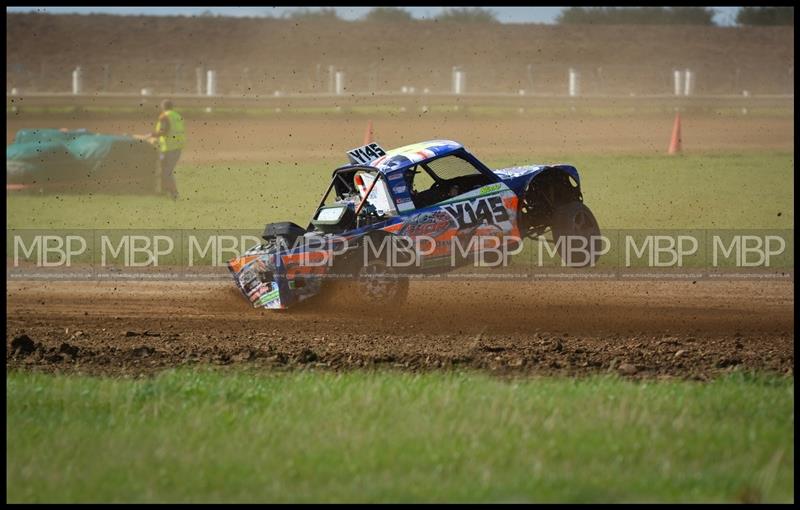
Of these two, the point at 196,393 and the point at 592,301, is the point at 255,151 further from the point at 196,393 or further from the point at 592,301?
the point at 196,393

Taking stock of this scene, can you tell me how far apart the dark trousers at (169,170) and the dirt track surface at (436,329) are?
23.6ft

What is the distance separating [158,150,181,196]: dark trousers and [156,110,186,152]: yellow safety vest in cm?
34

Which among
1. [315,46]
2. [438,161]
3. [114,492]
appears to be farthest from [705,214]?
[315,46]

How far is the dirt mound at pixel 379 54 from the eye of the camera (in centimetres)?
4862

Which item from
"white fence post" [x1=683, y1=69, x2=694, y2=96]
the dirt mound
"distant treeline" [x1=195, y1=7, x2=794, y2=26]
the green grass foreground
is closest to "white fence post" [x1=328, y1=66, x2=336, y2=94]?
the dirt mound

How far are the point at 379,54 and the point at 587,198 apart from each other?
105 ft

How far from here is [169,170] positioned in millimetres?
22906

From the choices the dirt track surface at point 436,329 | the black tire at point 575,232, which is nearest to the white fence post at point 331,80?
the dirt track surface at point 436,329

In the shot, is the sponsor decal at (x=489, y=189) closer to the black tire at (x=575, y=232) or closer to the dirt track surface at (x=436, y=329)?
the black tire at (x=575, y=232)

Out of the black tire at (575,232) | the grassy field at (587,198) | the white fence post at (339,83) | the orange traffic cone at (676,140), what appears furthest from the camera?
the white fence post at (339,83)

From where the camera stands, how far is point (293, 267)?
12750 mm

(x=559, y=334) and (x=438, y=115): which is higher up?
(x=438, y=115)

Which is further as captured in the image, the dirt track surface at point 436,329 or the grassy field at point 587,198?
the grassy field at point 587,198

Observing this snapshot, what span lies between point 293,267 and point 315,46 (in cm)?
4199
